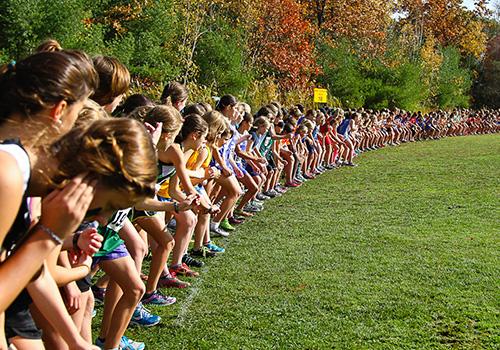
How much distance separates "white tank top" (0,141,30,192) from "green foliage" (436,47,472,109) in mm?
50659

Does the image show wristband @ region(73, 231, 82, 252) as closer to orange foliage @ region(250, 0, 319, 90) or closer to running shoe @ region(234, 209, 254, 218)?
running shoe @ region(234, 209, 254, 218)

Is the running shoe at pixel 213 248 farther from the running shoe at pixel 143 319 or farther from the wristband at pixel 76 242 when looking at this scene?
the wristband at pixel 76 242

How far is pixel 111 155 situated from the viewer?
232 centimetres

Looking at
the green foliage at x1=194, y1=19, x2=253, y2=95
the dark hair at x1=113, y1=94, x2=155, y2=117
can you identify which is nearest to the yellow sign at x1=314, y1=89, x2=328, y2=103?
the green foliage at x1=194, y1=19, x2=253, y2=95

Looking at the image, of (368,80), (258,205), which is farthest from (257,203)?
(368,80)

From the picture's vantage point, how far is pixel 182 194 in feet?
21.3

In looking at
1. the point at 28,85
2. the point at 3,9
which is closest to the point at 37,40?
the point at 3,9

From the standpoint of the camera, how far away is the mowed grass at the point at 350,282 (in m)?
5.33

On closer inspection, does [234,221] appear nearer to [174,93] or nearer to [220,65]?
[174,93]

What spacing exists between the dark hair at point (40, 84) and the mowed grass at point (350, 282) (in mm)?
2965

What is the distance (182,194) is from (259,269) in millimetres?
1522

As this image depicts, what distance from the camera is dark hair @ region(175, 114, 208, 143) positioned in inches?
271

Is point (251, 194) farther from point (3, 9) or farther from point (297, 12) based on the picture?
point (297, 12)

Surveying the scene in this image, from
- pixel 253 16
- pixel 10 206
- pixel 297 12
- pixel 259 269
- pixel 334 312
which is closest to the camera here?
pixel 10 206
